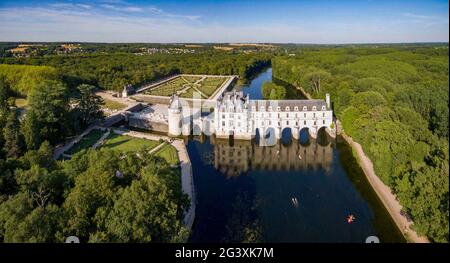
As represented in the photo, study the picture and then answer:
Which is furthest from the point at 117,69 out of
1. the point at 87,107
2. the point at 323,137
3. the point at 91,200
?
the point at 91,200

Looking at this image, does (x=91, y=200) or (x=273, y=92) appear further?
(x=273, y=92)

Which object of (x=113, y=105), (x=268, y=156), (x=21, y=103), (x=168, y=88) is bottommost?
(x=268, y=156)

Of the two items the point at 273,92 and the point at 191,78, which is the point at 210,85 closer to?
the point at 191,78

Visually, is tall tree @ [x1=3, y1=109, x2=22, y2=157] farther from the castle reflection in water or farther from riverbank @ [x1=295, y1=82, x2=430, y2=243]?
riverbank @ [x1=295, y1=82, x2=430, y2=243]

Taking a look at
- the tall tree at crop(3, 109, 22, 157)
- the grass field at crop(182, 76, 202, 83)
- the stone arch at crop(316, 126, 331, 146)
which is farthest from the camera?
the grass field at crop(182, 76, 202, 83)

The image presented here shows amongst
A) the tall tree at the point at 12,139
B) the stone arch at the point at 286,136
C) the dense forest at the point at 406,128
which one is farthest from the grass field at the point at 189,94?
the tall tree at the point at 12,139

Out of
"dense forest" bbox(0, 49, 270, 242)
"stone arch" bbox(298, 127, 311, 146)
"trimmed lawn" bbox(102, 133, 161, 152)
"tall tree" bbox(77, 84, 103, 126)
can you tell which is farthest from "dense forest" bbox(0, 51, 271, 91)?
"stone arch" bbox(298, 127, 311, 146)

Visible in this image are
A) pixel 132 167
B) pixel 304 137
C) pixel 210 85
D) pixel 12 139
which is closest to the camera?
pixel 132 167
